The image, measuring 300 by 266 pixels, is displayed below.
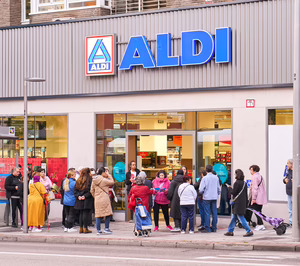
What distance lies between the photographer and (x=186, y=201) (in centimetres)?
1805

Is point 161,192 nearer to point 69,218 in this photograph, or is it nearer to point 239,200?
point 69,218

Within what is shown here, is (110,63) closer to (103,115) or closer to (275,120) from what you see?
(103,115)

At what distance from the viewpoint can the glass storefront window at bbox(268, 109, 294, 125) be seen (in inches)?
771

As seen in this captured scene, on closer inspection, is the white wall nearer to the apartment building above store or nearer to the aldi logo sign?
the aldi logo sign

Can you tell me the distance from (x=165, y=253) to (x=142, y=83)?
8170 mm

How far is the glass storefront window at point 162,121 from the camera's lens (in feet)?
69.3

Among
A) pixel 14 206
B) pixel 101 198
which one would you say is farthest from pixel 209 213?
pixel 14 206

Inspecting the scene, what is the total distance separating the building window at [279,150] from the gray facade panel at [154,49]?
3.55ft

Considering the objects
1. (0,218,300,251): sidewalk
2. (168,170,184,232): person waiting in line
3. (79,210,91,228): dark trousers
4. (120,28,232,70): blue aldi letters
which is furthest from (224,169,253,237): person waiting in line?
(120,28,232,70): blue aldi letters

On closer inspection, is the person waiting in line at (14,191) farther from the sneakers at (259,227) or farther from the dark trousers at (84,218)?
the sneakers at (259,227)

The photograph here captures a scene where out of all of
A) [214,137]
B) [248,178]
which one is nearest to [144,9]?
[214,137]

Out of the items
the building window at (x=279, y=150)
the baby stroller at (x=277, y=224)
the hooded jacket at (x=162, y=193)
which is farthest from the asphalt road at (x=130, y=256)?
the building window at (x=279, y=150)

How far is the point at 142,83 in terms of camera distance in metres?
21.8

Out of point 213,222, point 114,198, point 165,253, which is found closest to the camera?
point 165,253
